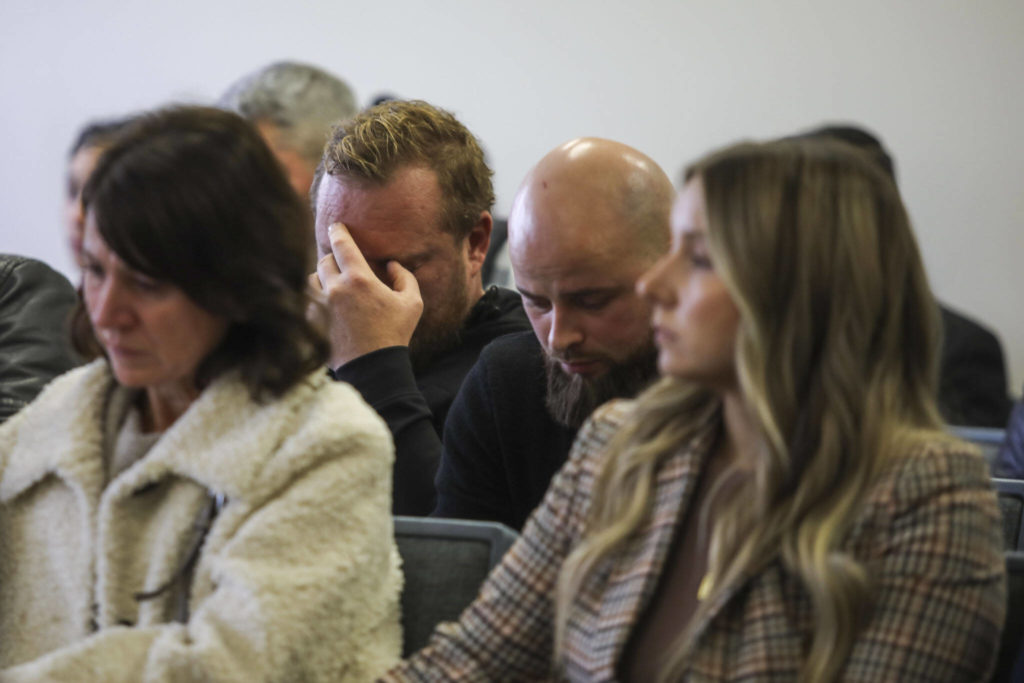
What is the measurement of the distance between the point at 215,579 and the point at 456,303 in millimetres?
1196

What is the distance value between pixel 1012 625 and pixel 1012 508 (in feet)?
1.23

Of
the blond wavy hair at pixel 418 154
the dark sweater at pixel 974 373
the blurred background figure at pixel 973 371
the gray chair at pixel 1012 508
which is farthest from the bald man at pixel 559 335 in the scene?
the dark sweater at pixel 974 373

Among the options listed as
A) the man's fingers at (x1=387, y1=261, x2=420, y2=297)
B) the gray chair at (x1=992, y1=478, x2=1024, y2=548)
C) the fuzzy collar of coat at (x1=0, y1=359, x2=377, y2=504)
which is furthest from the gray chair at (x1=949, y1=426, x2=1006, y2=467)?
the fuzzy collar of coat at (x1=0, y1=359, x2=377, y2=504)

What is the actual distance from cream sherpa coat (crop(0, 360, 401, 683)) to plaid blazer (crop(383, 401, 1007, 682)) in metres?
0.23

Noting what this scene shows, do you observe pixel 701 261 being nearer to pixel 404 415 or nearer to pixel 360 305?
pixel 404 415

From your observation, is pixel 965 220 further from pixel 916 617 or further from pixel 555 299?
pixel 916 617

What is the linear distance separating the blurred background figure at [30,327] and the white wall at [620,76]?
6.34ft

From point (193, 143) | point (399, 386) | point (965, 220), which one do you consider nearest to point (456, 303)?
point (399, 386)

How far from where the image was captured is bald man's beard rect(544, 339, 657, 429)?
1.81 metres

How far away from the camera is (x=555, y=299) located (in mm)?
1828

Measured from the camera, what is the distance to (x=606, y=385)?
1816mm

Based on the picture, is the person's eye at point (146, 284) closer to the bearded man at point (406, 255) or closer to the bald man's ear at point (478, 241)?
the bearded man at point (406, 255)

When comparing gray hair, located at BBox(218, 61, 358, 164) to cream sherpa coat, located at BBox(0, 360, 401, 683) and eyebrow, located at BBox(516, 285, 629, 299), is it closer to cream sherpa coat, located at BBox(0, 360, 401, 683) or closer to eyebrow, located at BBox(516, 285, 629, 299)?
eyebrow, located at BBox(516, 285, 629, 299)

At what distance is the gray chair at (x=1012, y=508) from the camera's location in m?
1.69
